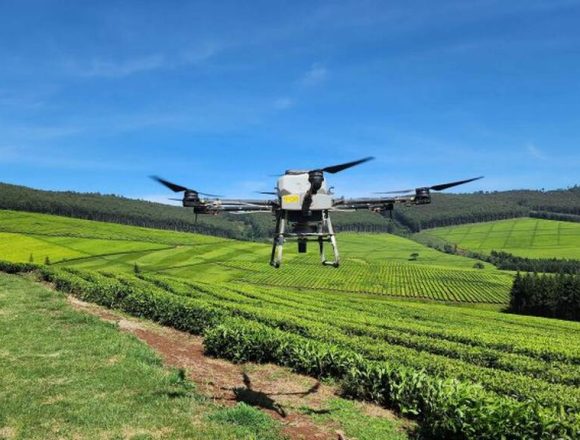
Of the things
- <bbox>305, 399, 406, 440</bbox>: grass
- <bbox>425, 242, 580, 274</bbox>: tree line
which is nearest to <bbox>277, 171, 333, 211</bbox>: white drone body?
<bbox>305, 399, 406, 440</bbox>: grass

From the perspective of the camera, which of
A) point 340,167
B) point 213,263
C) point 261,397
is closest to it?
point 340,167

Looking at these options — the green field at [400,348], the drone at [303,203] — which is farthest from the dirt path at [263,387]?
the drone at [303,203]

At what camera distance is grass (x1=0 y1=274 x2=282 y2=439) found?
14305 mm

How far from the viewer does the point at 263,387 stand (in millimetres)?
20172

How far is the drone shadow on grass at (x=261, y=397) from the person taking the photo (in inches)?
671

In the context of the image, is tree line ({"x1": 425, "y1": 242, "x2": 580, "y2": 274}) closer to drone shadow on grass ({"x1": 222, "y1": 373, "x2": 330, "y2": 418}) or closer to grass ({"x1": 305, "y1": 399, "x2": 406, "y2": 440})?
drone shadow on grass ({"x1": 222, "y1": 373, "x2": 330, "y2": 418})

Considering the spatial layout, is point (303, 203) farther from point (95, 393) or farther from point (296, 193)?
point (95, 393)

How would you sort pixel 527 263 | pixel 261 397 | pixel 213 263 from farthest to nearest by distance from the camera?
pixel 527 263 < pixel 213 263 < pixel 261 397

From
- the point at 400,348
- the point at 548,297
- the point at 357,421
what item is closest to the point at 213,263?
the point at 548,297

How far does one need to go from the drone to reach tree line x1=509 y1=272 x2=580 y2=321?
7663 cm

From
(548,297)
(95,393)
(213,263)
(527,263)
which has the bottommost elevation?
(527,263)

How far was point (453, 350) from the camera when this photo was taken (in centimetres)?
2745

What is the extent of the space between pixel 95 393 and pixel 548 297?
269ft

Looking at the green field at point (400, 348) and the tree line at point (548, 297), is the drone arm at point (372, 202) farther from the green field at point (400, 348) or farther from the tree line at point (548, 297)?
the tree line at point (548, 297)
